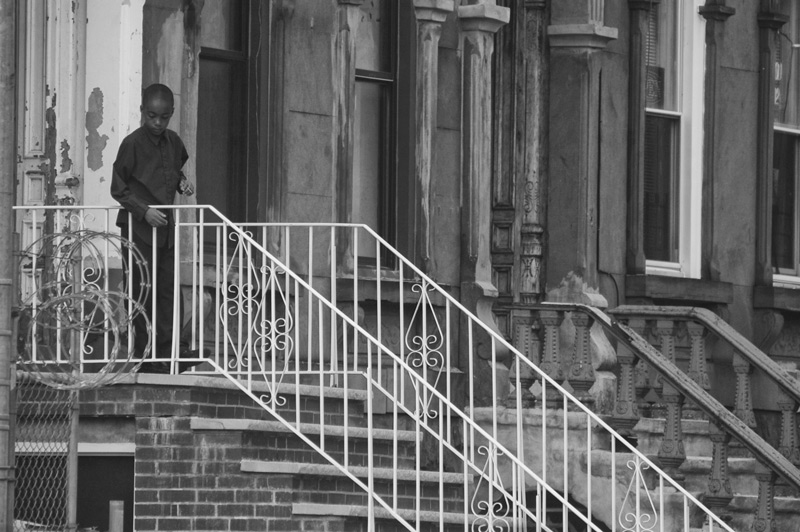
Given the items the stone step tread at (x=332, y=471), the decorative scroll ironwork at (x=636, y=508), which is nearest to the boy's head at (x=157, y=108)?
the stone step tread at (x=332, y=471)

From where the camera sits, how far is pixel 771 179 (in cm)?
1902

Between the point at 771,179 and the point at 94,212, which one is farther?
the point at 771,179

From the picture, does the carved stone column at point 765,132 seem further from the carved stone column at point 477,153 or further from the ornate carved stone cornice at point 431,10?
the ornate carved stone cornice at point 431,10

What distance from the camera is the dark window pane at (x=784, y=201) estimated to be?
19391 mm

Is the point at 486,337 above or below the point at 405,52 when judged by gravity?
below

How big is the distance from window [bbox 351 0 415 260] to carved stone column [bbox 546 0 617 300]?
4.64 feet

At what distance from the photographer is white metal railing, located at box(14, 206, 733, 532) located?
44.7 ft

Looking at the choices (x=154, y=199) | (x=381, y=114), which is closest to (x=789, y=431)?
(x=381, y=114)

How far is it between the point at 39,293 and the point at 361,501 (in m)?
2.33

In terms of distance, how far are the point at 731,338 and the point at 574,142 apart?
2.33 m

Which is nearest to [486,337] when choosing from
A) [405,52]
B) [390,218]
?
[390,218]

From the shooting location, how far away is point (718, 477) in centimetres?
1491

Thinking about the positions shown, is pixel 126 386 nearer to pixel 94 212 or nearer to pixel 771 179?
A: pixel 94 212

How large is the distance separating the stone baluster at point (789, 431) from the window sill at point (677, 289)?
7.54ft
